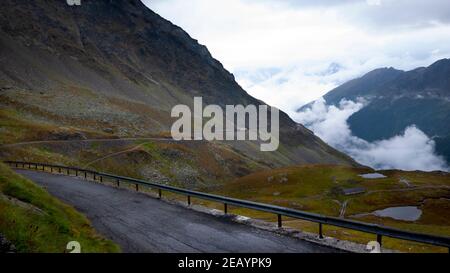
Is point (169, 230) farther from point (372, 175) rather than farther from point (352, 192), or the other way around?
point (372, 175)

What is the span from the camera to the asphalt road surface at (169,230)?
1540 centimetres

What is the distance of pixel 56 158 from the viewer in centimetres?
7644

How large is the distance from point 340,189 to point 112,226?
8157 centimetres

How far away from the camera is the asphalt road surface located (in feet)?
50.5

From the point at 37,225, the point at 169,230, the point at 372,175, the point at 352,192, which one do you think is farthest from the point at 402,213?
the point at 37,225

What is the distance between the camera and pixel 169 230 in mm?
18172

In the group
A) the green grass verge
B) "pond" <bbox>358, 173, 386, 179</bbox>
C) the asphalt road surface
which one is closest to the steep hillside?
"pond" <bbox>358, 173, 386, 179</bbox>

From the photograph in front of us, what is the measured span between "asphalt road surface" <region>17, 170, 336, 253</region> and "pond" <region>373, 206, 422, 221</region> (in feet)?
206

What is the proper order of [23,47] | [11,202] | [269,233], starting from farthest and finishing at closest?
[23,47] → [269,233] → [11,202]

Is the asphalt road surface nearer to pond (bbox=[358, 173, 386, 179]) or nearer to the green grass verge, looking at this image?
the green grass verge

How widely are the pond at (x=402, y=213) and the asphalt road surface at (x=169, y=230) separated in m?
62.8
